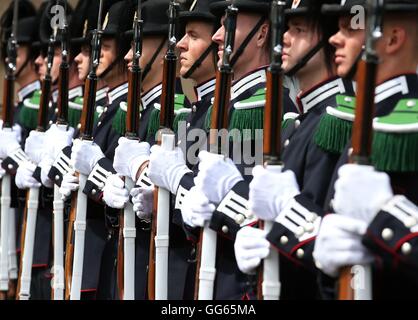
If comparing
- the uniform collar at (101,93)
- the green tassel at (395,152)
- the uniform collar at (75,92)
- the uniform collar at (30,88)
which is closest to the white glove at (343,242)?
the green tassel at (395,152)

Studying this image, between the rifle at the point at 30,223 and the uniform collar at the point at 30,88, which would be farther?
the uniform collar at the point at 30,88

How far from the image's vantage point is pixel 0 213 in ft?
26.2

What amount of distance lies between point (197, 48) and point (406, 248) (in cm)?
227

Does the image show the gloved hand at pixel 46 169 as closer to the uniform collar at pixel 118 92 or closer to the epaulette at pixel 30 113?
the uniform collar at pixel 118 92

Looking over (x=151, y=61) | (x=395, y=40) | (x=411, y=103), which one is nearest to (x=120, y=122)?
(x=151, y=61)

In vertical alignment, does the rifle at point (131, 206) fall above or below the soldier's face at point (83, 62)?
below

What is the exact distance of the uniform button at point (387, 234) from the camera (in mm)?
3068

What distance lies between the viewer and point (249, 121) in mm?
4309

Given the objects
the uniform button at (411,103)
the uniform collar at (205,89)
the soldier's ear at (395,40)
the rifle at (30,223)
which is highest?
the soldier's ear at (395,40)

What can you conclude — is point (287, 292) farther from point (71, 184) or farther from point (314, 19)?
point (71, 184)

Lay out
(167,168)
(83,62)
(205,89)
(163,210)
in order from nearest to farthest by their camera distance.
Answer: (167,168) < (163,210) < (205,89) < (83,62)

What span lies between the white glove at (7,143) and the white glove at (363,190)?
14.7 ft

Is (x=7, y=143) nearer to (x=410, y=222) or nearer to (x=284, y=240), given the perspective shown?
(x=284, y=240)

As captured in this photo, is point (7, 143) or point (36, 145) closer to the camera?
point (36, 145)
